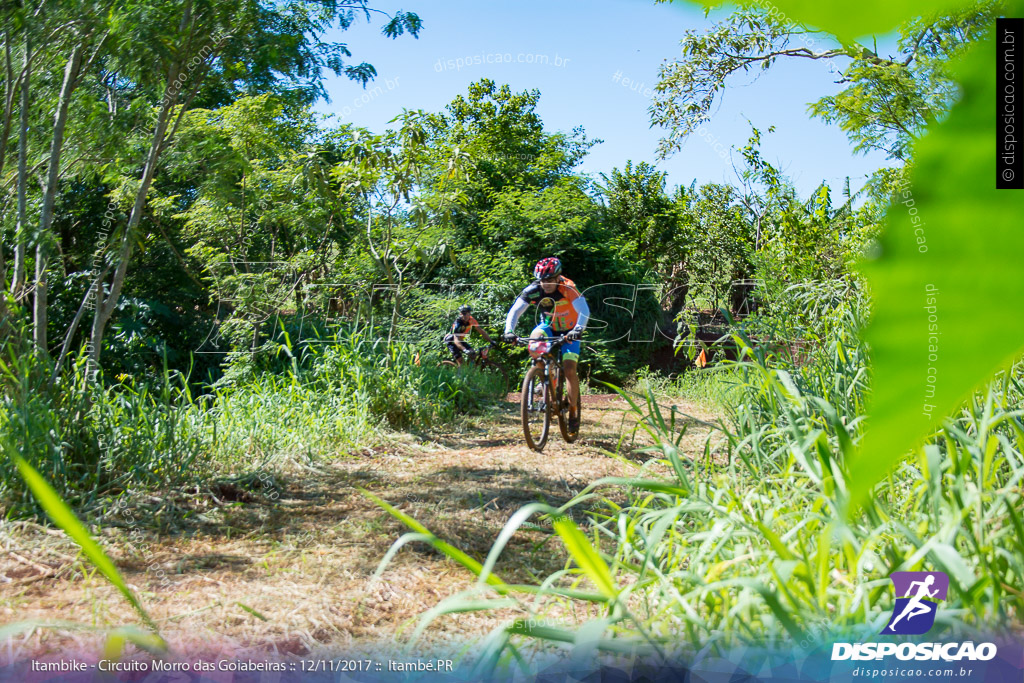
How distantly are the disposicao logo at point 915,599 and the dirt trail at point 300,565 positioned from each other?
1075mm

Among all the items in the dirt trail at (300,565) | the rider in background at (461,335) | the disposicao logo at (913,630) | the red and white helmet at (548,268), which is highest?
the red and white helmet at (548,268)

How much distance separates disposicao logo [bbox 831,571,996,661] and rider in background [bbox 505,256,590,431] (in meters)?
3.53

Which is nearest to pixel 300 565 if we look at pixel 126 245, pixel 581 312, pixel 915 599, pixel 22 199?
pixel 915 599

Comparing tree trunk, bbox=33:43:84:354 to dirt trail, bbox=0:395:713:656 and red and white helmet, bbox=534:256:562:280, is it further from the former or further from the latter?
red and white helmet, bbox=534:256:562:280

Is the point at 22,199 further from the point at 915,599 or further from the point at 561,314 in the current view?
the point at 915,599

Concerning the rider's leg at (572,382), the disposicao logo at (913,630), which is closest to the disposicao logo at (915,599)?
the disposicao logo at (913,630)

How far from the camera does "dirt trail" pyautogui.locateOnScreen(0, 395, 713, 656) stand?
202 centimetres

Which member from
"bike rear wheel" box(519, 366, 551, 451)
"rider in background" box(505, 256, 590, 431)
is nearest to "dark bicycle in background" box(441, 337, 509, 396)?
"rider in background" box(505, 256, 590, 431)

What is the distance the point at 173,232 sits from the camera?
8008 millimetres

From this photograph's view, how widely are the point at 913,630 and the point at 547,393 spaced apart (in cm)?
355

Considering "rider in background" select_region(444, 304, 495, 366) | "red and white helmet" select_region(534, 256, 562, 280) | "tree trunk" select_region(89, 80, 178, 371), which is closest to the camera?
"tree trunk" select_region(89, 80, 178, 371)

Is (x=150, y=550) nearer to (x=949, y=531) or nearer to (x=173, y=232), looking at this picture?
(x=949, y=531)

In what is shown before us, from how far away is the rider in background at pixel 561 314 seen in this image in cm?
489

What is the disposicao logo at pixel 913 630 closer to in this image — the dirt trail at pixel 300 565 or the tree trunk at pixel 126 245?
the dirt trail at pixel 300 565
